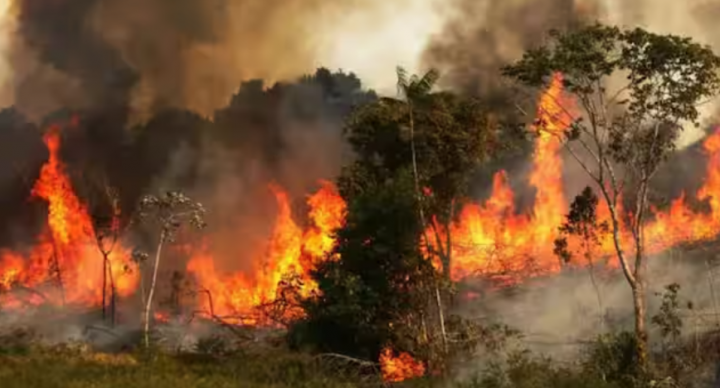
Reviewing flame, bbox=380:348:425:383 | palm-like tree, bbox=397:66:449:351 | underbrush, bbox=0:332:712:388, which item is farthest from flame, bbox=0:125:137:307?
palm-like tree, bbox=397:66:449:351

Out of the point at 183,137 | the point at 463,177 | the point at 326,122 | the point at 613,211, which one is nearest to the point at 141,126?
the point at 183,137

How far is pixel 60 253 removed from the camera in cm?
5531

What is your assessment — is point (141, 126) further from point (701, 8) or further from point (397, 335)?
point (701, 8)

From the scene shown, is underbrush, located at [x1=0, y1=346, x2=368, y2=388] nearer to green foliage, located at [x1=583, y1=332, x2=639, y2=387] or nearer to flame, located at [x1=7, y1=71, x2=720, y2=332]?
green foliage, located at [x1=583, y1=332, x2=639, y2=387]

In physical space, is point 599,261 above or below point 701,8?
below

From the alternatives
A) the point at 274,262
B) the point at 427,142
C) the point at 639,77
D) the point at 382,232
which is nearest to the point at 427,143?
the point at 427,142

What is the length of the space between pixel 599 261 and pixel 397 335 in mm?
18974

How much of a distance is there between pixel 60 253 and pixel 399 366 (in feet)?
110

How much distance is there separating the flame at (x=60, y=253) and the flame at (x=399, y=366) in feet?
91.9

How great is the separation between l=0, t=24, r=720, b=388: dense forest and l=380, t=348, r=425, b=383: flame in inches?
3.0

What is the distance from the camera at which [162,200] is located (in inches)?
1577

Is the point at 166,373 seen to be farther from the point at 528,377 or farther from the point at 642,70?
the point at 642,70

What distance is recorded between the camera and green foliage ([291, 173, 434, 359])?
30500mm

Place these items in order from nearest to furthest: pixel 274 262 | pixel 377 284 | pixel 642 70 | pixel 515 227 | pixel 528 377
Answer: pixel 528 377 < pixel 642 70 < pixel 377 284 < pixel 515 227 < pixel 274 262
